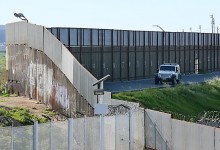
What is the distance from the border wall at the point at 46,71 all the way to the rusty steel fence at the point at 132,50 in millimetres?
2974

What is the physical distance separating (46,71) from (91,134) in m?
15.6

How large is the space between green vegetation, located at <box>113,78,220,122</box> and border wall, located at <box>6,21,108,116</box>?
3104 millimetres

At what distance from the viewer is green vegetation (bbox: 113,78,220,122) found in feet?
91.8

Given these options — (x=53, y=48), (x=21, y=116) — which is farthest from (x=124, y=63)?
(x=21, y=116)

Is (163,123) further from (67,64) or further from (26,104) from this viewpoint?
(26,104)

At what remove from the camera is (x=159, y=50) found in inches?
1804

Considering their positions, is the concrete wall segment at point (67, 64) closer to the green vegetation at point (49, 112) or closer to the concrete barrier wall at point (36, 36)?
the green vegetation at point (49, 112)

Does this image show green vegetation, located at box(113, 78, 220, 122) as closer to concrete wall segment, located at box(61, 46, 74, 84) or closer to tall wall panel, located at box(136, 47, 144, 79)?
concrete wall segment, located at box(61, 46, 74, 84)

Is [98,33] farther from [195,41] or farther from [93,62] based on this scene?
[195,41]

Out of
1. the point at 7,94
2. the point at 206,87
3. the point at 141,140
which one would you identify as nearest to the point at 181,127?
the point at 141,140

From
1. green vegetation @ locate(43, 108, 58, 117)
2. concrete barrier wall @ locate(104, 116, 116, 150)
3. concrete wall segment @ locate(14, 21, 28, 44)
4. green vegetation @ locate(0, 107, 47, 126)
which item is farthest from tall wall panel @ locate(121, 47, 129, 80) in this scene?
concrete barrier wall @ locate(104, 116, 116, 150)

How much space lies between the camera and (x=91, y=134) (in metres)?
17.3

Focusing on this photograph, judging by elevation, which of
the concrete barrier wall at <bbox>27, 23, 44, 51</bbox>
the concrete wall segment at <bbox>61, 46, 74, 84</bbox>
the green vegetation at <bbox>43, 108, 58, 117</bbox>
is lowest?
the green vegetation at <bbox>43, 108, 58, 117</bbox>

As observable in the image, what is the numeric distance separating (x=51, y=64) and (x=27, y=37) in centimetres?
583
